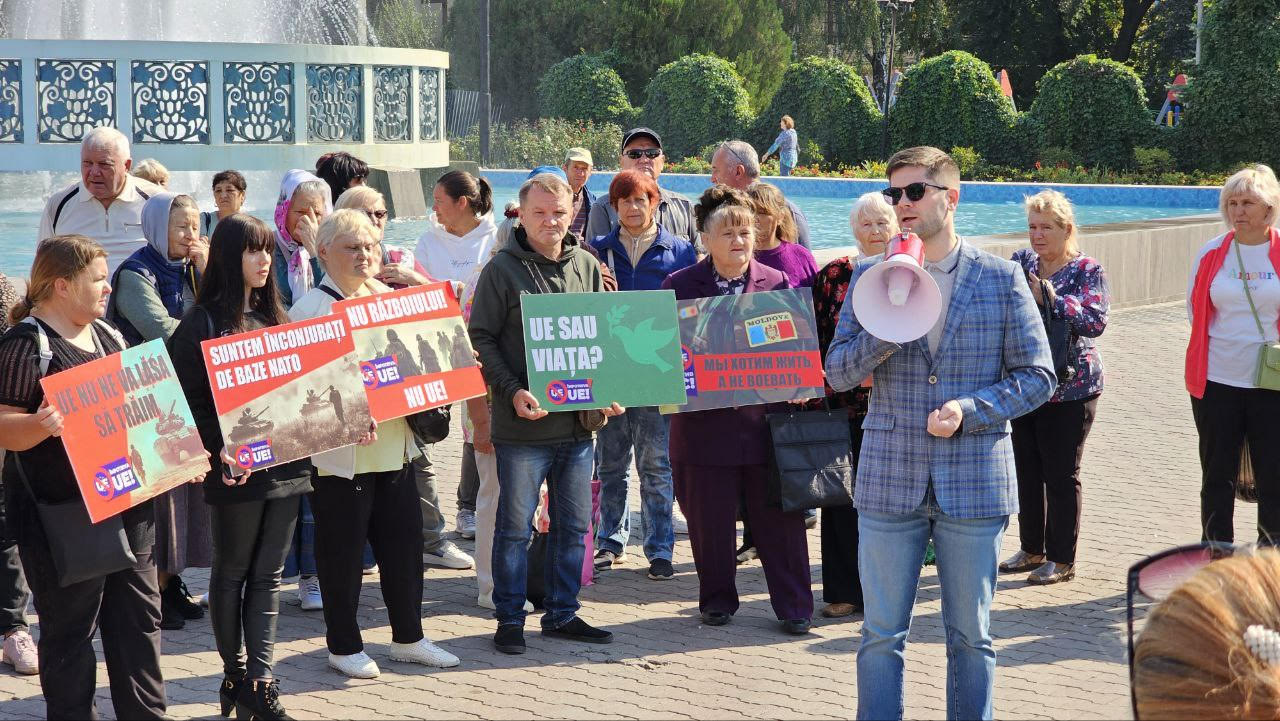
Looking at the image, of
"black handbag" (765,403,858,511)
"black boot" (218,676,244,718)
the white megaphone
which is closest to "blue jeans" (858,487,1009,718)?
the white megaphone

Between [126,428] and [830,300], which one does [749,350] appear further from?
[126,428]

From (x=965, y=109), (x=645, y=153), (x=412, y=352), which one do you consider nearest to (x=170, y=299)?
(x=412, y=352)

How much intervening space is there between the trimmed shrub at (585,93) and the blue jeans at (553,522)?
137 ft

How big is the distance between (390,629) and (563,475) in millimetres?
1165

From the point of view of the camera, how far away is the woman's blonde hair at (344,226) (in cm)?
591

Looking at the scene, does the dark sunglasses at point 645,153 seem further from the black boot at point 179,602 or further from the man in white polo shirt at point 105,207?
the black boot at point 179,602

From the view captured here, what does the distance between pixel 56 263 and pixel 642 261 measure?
3.56 m

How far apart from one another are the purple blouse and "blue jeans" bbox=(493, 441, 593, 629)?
1.49 metres

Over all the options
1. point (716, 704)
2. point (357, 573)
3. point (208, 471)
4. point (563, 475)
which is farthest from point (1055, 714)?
point (208, 471)

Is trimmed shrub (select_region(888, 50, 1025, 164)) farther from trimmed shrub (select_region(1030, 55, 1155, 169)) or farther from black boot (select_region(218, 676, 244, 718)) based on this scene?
black boot (select_region(218, 676, 244, 718))

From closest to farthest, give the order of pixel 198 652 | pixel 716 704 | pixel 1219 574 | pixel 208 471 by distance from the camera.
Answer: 1. pixel 1219 574
2. pixel 208 471
3. pixel 716 704
4. pixel 198 652

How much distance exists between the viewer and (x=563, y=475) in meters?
6.54

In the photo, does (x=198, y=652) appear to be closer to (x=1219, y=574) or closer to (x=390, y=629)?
(x=390, y=629)

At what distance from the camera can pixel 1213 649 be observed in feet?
6.97
